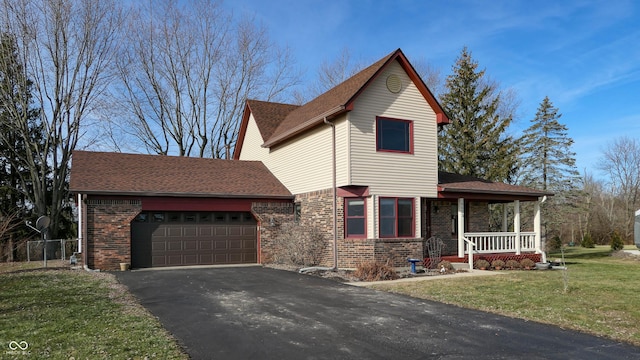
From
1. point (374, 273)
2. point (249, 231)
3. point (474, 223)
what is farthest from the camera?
point (474, 223)

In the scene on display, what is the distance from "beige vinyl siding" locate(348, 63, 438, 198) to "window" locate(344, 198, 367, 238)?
71cm

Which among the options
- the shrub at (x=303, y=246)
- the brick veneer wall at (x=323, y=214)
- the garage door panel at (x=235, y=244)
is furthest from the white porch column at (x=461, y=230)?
the garage door panel at (x=235, y=244)

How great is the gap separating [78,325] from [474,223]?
56.8 feet

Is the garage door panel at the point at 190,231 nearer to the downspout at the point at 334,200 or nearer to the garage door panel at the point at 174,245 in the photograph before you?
the garage door panel at the point at 174,245

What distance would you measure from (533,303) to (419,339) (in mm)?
4359

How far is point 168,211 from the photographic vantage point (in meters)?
18.8

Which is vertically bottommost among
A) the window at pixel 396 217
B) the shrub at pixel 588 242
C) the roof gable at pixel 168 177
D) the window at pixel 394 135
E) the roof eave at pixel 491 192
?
the shrub at pixel 588 242

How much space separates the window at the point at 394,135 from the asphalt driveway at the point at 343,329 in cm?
684

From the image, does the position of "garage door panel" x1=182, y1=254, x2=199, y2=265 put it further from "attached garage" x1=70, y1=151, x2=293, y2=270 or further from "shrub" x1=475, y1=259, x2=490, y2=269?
"shrub" x1=475, y1=259, x2=490, y2=269

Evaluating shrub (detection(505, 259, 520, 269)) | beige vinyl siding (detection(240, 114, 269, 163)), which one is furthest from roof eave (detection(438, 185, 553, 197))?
beige vinyl siding (detection(240, 114, 269, 163))

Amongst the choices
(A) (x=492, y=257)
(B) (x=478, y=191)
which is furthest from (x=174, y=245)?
(A) (x=492, y=257)

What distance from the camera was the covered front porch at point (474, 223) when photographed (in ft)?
61.2

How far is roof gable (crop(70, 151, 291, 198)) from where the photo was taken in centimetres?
1806

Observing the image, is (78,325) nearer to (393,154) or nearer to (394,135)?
(393,154)
